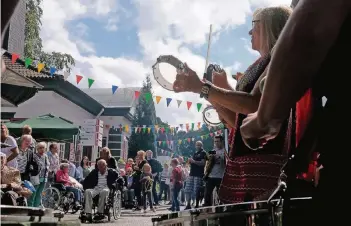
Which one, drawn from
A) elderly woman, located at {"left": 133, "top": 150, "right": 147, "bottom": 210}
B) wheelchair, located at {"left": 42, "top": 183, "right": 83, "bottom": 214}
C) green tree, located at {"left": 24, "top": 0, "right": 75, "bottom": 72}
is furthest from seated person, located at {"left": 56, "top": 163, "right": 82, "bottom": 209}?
green tree, located at {"left": 24, "top": 0, "right": 75, "bottom": 72}

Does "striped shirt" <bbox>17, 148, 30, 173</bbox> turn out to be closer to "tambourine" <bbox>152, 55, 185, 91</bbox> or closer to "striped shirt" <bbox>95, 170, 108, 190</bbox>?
"striped shirt" <bbox>95, 170, 108, 190</bbox>

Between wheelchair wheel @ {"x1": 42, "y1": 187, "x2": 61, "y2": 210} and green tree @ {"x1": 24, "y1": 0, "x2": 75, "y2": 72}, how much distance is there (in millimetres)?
17614

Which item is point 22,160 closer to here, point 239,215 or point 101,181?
point 101,181

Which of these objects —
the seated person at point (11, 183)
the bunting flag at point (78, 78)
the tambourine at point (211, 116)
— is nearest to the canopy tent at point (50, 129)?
the bunting flag at point (78, 78)

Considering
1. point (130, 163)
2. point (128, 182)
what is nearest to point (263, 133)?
point (128, 182)

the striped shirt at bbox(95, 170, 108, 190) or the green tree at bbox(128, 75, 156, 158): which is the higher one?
the green tree at bbox(128, 75, 156, 158)

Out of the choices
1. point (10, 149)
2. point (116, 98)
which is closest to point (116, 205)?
point (10, 149)

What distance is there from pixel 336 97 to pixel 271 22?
1.14 meters

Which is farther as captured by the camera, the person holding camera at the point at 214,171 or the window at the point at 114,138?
the window at the point at 114,138

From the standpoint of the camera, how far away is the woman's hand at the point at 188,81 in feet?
6.54

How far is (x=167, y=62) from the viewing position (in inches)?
84.8

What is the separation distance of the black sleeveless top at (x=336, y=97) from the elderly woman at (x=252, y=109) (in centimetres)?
68

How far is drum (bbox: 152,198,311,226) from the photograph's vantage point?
91 centimetres

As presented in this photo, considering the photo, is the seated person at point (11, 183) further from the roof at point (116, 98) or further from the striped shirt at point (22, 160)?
the roof at point (116, 98)
